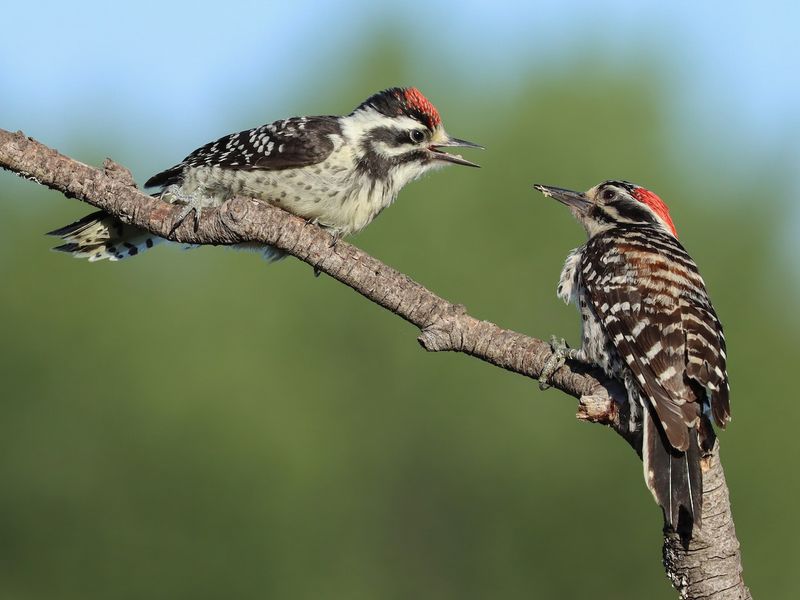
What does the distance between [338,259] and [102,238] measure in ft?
7.19

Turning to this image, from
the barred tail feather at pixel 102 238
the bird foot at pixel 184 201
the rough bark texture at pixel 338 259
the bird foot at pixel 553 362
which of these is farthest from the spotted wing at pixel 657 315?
the barred tail feather at pixel 102 238

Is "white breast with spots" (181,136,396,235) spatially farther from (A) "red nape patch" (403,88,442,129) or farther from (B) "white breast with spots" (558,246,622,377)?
(B) "white breast with spots" (558,246,622,377)

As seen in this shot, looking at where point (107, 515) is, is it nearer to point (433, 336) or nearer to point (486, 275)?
point (486, 275)

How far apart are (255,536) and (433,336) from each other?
1901 cm

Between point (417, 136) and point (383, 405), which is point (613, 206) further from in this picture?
point (383, 405)

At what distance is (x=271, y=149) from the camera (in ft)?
24.7

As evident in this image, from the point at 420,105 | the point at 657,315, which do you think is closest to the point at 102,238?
the point at 420,105

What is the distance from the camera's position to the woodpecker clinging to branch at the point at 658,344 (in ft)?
18.4

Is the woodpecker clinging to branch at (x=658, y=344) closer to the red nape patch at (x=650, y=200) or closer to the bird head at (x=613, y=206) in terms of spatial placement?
the bird head at (x=613, y=206)

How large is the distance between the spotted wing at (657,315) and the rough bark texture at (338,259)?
240mm

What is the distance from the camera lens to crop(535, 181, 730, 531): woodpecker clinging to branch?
559cm

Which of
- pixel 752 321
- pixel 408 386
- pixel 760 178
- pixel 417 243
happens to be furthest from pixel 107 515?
pixel 760 178

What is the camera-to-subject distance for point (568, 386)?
6289 millimetres

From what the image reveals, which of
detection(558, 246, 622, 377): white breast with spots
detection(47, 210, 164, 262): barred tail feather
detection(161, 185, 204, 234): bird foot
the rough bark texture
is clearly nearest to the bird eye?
detection(558, 246, 622, 377): white breast with spots
